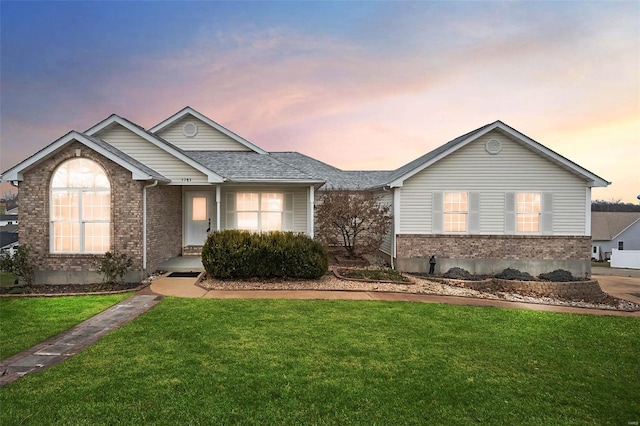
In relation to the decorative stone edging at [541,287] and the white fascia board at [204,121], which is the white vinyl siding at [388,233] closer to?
the decorative stone edging at [541,287]

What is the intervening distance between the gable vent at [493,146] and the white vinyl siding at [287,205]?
8194 mm

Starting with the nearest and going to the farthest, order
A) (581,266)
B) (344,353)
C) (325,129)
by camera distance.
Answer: (344,353), (581,266), (325,129)

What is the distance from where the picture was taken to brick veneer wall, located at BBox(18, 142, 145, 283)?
1055cm

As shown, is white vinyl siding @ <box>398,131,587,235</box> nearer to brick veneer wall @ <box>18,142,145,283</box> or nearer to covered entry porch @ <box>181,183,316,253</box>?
covered entry porch @ <box>181,183,316,253</box>

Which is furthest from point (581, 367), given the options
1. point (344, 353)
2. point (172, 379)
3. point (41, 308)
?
point (41, 308)

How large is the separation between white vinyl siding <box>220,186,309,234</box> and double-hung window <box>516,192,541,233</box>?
9216 millimetres

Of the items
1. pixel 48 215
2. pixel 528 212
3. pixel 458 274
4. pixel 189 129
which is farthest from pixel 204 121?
pixel 528 212

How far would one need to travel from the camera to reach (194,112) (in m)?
17.0

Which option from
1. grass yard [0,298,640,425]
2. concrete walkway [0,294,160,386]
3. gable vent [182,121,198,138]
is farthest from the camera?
gable vent [182,121,198,138]

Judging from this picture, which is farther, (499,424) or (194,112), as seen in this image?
(194,112)

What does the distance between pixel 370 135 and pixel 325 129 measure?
12.3ft

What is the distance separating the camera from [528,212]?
1341 cm

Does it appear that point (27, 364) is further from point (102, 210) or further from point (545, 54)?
point (545, 54)

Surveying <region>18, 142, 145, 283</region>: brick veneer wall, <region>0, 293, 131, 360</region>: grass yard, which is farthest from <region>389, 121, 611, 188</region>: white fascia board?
<region>0, 293, 131, 360</region>: grass yard
